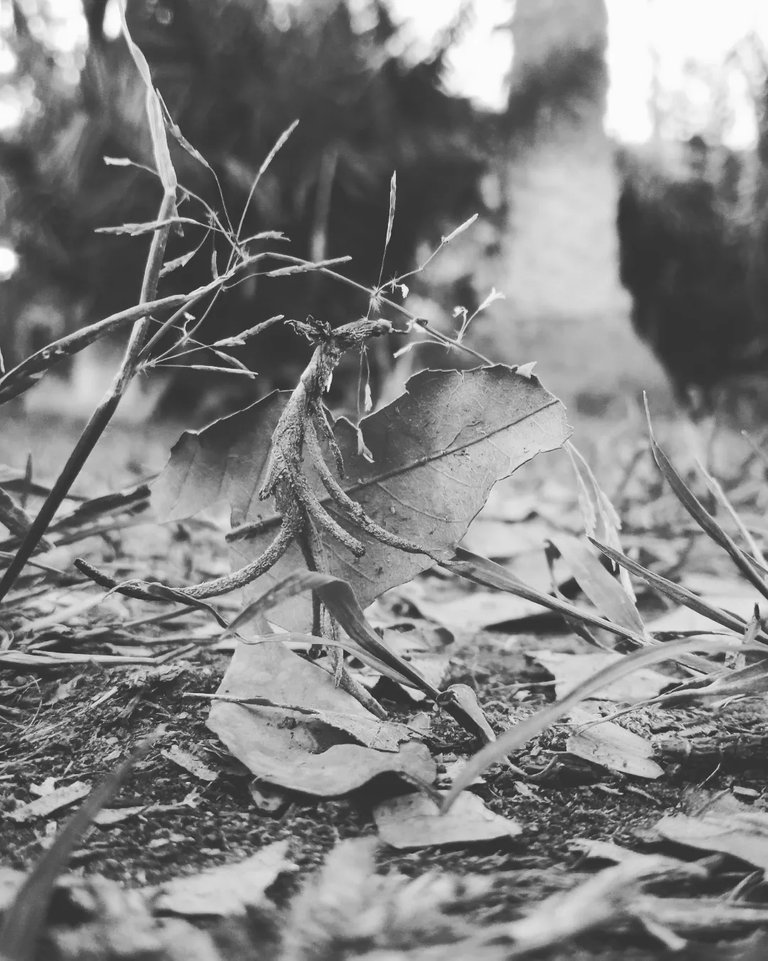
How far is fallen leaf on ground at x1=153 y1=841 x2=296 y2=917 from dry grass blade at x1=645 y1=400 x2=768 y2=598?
35 cm

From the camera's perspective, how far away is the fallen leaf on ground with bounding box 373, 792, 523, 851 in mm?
399

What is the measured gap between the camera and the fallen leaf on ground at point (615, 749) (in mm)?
483

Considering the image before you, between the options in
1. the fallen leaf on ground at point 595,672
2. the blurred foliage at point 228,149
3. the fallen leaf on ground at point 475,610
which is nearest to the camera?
the fallen leaf on ground at point 595,672

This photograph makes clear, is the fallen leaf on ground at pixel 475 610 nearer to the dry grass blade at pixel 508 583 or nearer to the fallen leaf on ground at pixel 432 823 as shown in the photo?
the dry grass blade at pixel 508 583

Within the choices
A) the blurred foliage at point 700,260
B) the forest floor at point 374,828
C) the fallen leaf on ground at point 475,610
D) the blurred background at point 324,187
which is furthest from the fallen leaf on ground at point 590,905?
the blurred foliage at point 700,260

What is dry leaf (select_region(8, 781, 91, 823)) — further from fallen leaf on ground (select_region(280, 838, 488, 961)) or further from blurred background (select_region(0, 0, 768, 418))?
blurred background (select_region(0, 0, 768, 418))

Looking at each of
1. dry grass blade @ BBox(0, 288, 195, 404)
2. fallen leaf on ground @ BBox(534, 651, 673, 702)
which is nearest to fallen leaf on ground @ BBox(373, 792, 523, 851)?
fallen leaf on ground @ BBox(534, 651, 673, 702)

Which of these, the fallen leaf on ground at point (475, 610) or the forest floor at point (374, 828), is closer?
the forest floor at point (374, 828)

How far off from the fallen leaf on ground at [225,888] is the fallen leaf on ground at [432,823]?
61mm

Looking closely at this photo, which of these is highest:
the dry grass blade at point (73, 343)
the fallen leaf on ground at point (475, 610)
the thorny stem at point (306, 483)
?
the dry grass blade at point (73, 343)

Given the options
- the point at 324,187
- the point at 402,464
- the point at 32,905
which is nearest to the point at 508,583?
the point at 402,464

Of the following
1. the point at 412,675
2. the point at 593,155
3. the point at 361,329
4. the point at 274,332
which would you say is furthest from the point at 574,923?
the point at 593,155

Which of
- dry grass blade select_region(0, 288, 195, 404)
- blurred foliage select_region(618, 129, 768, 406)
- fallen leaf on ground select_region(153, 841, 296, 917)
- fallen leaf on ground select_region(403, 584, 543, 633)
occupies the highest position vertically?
blurred foliage select_region(618, 129, 768, 406)

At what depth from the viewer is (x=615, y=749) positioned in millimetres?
501
